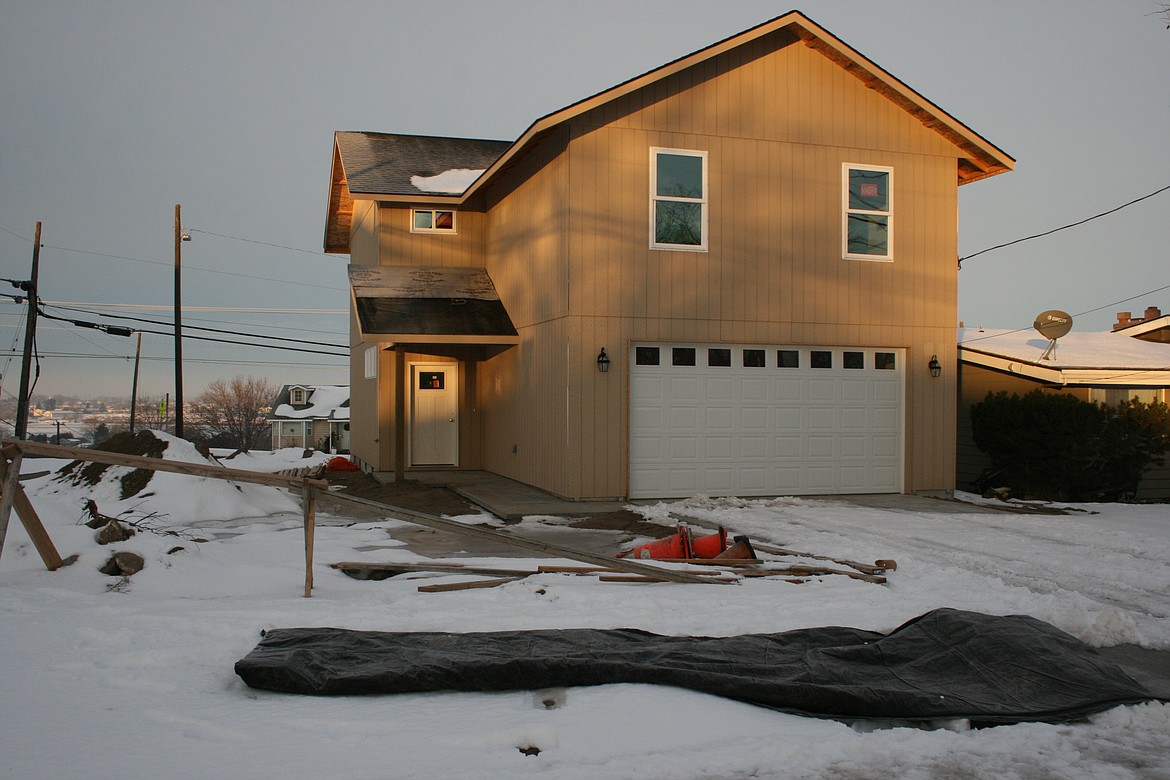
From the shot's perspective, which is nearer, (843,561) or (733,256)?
(843,561)

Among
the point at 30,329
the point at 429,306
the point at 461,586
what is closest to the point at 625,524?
the point at 461,586

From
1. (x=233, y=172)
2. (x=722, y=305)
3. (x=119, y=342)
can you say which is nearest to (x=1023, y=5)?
(x=722, y=305)

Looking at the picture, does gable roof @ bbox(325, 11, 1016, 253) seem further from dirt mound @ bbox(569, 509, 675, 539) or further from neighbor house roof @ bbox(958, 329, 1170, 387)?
dirt mound @ bbox(569, 509, 675, 539)

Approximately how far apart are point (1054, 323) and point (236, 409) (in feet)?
258

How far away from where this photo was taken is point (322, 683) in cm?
413

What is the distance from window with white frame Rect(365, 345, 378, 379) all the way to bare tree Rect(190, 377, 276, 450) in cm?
5736

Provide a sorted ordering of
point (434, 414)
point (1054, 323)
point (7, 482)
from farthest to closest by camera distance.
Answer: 1. point (434, 414)
2. point (1054, 323)
3. point (7, 482)

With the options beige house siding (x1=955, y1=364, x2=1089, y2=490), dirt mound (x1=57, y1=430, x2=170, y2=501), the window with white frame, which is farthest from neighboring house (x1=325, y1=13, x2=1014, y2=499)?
dirt mound (x1=57, y1=430, x2=170, y2=501)

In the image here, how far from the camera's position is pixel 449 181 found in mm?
18188

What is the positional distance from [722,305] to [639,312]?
1314mm

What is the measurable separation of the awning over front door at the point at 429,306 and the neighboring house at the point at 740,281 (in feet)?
0.28

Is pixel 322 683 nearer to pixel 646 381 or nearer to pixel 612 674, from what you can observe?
pixel 612 674

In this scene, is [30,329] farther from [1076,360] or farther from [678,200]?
[1076,360]

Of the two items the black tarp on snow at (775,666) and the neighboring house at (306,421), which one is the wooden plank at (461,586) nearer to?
the black tarp on snow at (775,666)
